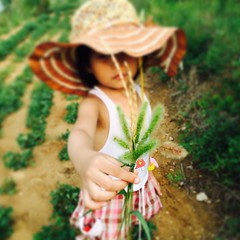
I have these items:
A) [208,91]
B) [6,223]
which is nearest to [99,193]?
[208,91]

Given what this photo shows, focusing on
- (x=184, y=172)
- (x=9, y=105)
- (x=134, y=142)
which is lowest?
(x=9, y=105)

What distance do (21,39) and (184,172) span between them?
37.3 ft

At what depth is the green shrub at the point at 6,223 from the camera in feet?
9.00

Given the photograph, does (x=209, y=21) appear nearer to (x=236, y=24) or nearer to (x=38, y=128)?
(x=236, y=24)

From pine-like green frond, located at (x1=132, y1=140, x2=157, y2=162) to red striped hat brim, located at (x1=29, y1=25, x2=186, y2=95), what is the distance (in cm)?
89

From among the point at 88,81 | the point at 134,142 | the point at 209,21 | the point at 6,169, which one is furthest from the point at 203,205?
the point at 209,21

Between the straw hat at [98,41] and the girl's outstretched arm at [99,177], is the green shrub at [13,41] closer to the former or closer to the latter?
the straw hat at [98,41]

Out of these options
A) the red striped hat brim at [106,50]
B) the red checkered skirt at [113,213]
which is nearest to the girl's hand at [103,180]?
the red checkered skirt at [113,213]

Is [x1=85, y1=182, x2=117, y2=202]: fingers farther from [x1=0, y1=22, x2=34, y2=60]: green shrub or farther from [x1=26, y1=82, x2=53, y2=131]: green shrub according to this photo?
[x1=0, y1=22, x2=34, y2=60]: green shrub

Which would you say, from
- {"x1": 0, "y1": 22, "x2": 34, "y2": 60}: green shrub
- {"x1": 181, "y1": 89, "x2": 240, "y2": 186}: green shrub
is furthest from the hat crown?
{"x1": 0, "y1": 22, "x2": 34, "y2": 60}: green shrub

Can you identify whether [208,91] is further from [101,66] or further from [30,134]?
[30,134]

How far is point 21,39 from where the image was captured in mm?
11320

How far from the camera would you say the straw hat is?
1.61 m

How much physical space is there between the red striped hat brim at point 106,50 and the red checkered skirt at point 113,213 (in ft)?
2.08
